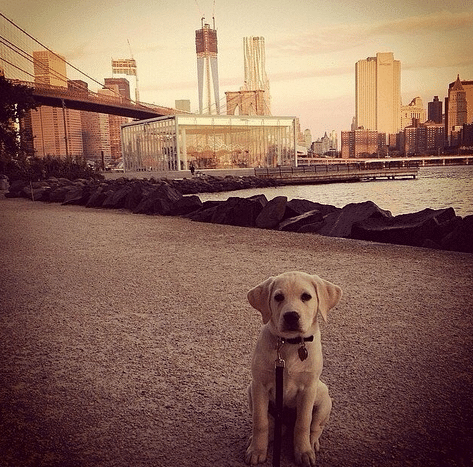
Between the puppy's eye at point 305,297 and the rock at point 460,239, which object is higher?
the puppy's eye at point 305,297

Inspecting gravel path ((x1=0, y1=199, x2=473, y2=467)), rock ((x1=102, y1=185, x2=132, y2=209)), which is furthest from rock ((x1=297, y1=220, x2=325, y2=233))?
rock ((x1=102, y1=185, x2=132, y2=209))

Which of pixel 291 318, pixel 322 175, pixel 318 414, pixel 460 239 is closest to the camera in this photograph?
pixel 291 318

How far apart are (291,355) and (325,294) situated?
330mm

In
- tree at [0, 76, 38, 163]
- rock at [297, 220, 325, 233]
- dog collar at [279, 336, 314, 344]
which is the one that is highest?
tree at [0, 76, 38, 163]

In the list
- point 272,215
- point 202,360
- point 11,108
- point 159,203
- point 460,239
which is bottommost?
point 202,360

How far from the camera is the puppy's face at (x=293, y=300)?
205 cm

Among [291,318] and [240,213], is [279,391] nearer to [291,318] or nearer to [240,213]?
[291,318]

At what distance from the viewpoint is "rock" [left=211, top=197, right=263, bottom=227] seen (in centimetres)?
1130

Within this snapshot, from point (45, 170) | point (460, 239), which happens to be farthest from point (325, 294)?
point (45, 170)

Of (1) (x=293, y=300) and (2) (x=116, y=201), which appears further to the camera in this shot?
(2) (x=116, y=201)

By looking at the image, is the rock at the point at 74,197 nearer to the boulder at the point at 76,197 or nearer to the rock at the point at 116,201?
the boulder at the point at 76,197

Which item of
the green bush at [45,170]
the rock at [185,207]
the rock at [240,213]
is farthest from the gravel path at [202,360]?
the green bush at [45,170]

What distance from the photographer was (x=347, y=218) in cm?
937

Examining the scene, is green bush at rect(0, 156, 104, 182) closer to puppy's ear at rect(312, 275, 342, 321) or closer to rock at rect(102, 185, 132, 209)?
rock at rect(102, 185, 132, 209)
